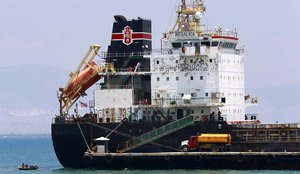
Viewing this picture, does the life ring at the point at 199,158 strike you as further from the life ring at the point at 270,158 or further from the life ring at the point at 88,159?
the life ring at the point at 88,159

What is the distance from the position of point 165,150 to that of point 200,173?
4.12 metres

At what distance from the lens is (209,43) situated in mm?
65875

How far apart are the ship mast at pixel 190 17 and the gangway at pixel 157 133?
18.4ft

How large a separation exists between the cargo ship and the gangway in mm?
57

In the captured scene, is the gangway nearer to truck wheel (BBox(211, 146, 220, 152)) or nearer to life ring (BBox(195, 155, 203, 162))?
truck wheel (BBox(211, 146, 220, 152))

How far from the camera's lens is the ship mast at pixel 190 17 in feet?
219

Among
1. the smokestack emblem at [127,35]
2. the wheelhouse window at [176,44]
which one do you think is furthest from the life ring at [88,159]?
the wheelhouse window at [176,44]

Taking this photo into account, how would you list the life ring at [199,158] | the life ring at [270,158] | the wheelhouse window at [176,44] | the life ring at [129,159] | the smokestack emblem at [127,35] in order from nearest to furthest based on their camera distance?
the life ring at [270,158], the life ring at [199,158], the life ring at [129,159], the wheelhouse window at [176,44], the smokestack emblem at [127,35]

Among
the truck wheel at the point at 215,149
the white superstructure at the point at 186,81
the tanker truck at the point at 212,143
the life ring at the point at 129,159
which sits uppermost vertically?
the white superstructure at the point at 186,81

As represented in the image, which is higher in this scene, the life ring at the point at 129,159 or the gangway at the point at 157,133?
the gangway at the point at 157,133

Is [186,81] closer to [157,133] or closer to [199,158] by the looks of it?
[157,133]

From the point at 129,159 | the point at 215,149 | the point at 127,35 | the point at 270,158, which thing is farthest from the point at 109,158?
the point at 270,158

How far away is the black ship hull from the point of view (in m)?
61.8

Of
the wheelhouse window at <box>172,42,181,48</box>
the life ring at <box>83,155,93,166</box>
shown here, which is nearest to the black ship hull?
the life ring at <box>83,155,93,166</box>
